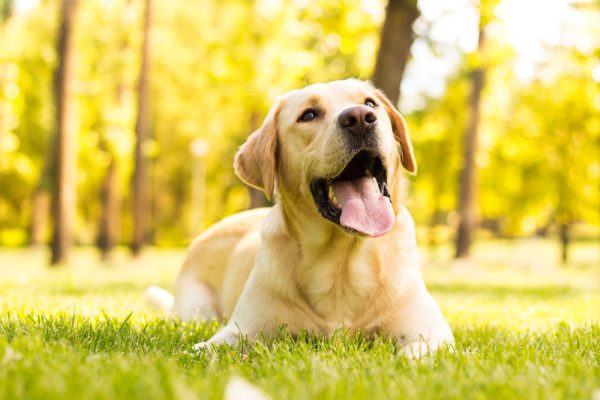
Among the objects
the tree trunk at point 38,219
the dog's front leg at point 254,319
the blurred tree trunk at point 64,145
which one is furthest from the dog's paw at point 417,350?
the tree trunk at point 38,219

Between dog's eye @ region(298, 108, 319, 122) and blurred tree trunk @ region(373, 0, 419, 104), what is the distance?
17.5 ft

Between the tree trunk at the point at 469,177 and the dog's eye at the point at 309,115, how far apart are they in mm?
14945

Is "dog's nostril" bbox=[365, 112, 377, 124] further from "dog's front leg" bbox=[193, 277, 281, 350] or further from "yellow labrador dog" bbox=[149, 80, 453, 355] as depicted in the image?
"dog's front leg" bbox=[193, 277, 281, 350]

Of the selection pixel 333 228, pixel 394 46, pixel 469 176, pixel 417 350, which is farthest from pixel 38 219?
pixel 417 350

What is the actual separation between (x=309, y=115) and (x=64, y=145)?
36.1 feet

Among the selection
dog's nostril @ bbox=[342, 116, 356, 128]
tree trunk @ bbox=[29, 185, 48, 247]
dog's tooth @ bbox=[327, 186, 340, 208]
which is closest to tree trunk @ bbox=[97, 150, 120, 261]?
tree trunk @ bbox=[29, 185, 48, 247]

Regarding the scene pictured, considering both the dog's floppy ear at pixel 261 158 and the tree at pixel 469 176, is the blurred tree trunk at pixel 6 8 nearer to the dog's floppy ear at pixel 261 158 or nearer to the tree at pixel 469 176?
the tree at pixel 469 176

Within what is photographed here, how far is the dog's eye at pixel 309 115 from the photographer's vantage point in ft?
12.3

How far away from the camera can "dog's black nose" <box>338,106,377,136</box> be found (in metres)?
3.33

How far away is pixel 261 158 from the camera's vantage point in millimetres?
3836

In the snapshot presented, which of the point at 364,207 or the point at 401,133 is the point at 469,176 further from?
the point at 364,207

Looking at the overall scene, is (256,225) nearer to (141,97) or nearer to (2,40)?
(141,97)

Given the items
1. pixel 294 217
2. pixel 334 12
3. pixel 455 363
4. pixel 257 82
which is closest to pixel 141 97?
pixel 257 82

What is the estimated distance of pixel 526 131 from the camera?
2706 centimetres
